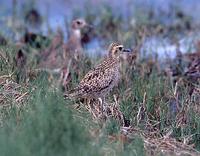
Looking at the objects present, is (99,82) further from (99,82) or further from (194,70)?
(194,70)

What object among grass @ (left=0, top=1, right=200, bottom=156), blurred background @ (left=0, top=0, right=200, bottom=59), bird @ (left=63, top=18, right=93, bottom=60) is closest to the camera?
grass @ (left=0, top=1, right=200, bottom=156)

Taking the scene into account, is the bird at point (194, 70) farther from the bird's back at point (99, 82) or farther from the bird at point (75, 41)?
the bird's back at point (99, 82)

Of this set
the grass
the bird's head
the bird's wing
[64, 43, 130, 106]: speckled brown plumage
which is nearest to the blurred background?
the grass

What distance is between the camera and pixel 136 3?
14266mm

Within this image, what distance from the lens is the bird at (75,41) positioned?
11016 mm

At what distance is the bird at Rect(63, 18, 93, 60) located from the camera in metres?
11.0

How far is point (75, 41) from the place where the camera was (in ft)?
40.1

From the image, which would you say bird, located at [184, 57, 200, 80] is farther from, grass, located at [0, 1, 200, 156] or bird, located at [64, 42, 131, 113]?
bird, located at [64, 42, 131, 113]

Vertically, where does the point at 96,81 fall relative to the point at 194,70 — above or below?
above

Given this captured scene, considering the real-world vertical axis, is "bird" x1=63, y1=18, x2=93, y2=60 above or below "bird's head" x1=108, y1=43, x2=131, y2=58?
below

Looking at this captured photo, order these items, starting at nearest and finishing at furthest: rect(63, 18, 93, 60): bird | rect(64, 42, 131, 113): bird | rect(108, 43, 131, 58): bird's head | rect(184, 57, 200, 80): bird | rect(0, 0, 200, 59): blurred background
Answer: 1. rect(64, 42, 131, 113): bird
2. rect(108, 43, 131, 58): bird's head
3. rect(184, 57, 200, 80): bird
4. rect(63, 18, 93, 60): bird
5. rect(0, 0, 200, 59): blurred background

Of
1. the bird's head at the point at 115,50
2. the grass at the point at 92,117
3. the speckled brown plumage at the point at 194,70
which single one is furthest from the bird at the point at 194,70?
the bird's head at the point at 115,50

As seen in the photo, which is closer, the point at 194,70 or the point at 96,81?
the point at 96,81

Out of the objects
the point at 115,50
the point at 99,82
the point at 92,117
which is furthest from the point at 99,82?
the point at 92,117
